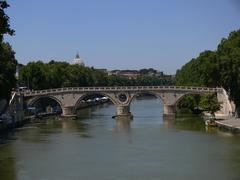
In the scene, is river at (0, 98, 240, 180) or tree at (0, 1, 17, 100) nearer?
river at (0, 98, 240, 180)

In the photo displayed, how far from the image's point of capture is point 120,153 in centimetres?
4050

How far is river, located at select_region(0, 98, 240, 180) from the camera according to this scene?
109 ft

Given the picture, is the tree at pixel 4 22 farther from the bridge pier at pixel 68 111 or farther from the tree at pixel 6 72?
the bridge pier at pixel 68 111

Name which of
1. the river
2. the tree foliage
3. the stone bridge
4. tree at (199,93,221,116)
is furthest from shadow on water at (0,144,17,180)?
the stone bridge

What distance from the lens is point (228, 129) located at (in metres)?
52.3

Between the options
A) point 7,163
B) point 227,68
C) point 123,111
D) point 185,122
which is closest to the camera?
point 7,163

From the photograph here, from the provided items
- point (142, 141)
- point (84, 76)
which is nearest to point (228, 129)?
point (142, 141)

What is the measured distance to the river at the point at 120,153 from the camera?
33281 mm

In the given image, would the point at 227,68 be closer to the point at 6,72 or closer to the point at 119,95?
the point at 119,95

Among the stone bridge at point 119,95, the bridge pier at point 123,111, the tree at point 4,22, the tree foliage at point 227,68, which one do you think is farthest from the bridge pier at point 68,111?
the tree at point 4,22

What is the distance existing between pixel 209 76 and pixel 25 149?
25.9 m

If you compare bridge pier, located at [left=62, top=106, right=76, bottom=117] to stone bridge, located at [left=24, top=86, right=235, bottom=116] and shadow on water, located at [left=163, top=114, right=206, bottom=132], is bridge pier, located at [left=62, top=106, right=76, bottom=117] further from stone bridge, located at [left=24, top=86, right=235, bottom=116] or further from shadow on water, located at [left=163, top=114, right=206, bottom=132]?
shadow on water, located at [left=163, top=114, right=206, bottom=132]

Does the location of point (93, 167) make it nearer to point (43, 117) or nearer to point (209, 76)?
point (209, 76)

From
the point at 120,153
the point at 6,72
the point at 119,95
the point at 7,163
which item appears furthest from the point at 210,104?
the point at 7,163
